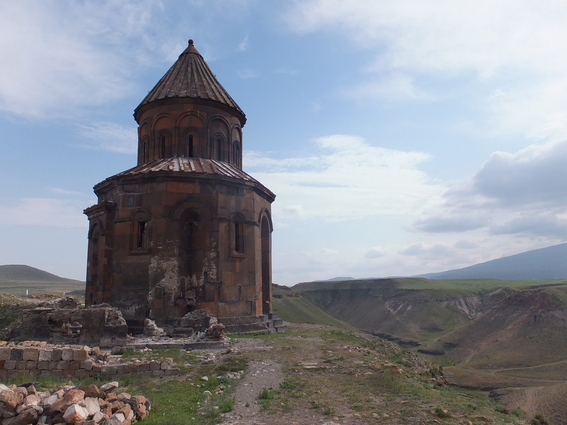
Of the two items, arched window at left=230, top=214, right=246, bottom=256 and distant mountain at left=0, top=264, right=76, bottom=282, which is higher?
distant mountain at left=0, top=264, right=76, bottom=282

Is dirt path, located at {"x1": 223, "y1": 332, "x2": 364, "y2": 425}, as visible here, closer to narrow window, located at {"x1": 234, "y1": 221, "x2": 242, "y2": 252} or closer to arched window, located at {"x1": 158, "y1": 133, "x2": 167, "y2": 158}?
narrow window, located at {"x1": 234, "y1": 221, "x2": 242, "y2": 252}

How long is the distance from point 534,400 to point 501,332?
1717cm

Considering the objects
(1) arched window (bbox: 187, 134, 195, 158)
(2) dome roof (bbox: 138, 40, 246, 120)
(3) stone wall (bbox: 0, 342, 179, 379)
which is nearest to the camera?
(3) stone wall (bbox: 0, 342, 179, 379)

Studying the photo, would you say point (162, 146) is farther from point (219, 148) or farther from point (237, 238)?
point (237, 238)

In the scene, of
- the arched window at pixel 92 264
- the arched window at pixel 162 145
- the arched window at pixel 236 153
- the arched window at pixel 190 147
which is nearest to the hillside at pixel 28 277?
the arched window at pixel 92 264

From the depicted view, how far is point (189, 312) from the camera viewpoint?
11805 mm

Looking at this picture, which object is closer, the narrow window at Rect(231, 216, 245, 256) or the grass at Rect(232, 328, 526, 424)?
the grass at Rect(232, 328, 526, 424)

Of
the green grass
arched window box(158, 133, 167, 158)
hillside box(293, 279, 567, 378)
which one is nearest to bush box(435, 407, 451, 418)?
arched window box(158, 133, 167, 158)

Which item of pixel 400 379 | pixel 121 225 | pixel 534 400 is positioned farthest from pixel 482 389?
pixel 121 225

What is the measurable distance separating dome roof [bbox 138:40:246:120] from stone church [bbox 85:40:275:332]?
42 centimetres

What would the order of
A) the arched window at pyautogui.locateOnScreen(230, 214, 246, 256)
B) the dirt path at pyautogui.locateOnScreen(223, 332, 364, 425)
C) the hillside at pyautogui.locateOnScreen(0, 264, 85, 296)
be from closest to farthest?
the dirt path at pyautogui.locateOnScreen(223, 332, 364, 425) < the arched window at pyautogui.locateOnScreen(230, 214, 246, 256) < the hillside at pyautogui.locateOnScreen(0, 264, 85, 296)

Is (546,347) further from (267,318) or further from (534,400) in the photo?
(267,318)

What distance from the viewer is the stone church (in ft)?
40.2

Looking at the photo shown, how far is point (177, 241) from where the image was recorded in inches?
489
